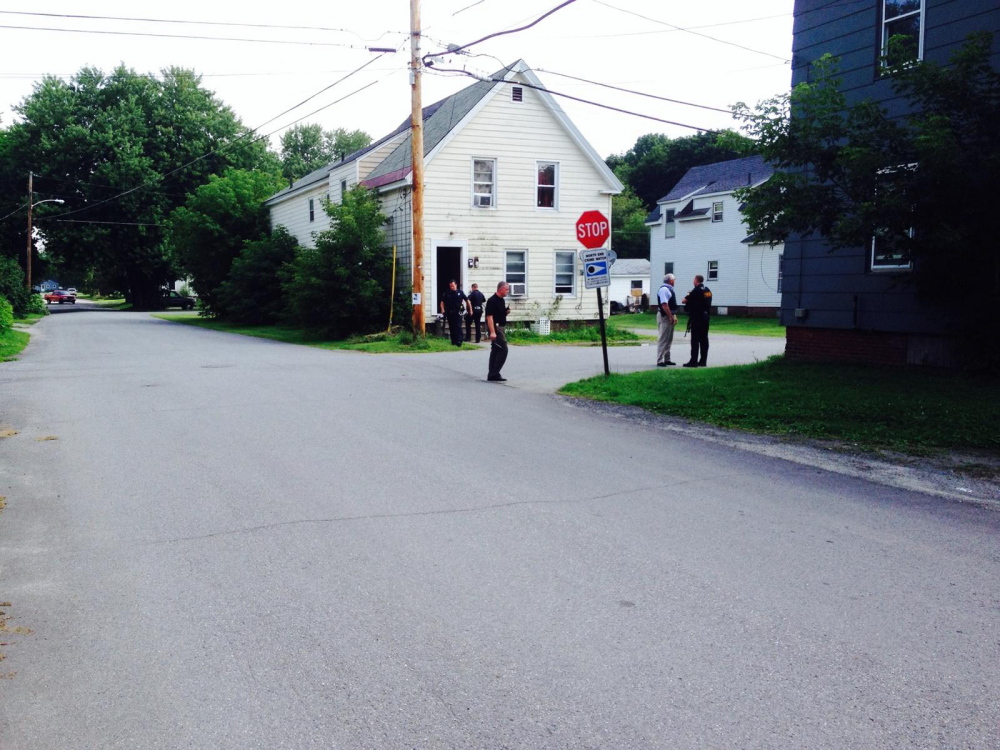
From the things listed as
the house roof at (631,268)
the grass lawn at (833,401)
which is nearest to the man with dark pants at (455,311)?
the grass lawn at (833,401)

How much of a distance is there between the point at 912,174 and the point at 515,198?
1834 cm

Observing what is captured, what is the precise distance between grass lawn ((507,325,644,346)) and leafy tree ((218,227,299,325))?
1113 cm

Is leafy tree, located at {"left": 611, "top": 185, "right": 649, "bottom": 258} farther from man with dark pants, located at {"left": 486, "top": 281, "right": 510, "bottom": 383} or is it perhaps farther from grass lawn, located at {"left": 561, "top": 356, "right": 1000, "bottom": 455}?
grass lawn, located at {"left": 561, "top": 356, "right": 1000, "bottom": 455}

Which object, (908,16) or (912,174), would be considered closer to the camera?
(912,174)

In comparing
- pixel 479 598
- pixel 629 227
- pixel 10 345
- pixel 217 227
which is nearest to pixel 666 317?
pixel 479 598

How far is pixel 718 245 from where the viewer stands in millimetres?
48344

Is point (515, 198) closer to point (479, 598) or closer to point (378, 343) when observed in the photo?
point (378, 343)

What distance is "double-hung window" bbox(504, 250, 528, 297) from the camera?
2833 centimetres

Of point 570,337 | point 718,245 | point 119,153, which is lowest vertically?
point 570,337

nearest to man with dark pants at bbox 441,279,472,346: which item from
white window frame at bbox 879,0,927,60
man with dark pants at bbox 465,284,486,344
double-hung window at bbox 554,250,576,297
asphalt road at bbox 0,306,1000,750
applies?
man with dark pants at bbox 465,284,486,344

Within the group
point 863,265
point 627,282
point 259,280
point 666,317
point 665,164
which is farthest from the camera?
point 665,164

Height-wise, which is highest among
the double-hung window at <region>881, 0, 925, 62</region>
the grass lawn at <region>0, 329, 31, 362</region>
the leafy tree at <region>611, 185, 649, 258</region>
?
the leafy tree at <region>611, 185, 649, 258</region>

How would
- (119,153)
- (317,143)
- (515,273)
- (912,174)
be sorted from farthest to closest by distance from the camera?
(317,143)
(119,153)
(515,273)
(912,174)

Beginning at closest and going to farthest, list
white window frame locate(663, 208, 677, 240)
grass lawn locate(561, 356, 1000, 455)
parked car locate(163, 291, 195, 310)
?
grass lawn locate(561, 356, 1000, 455) < white window frame locate(663, 208, 677, 240) < parked car locate(163, 291, 195, 310)
